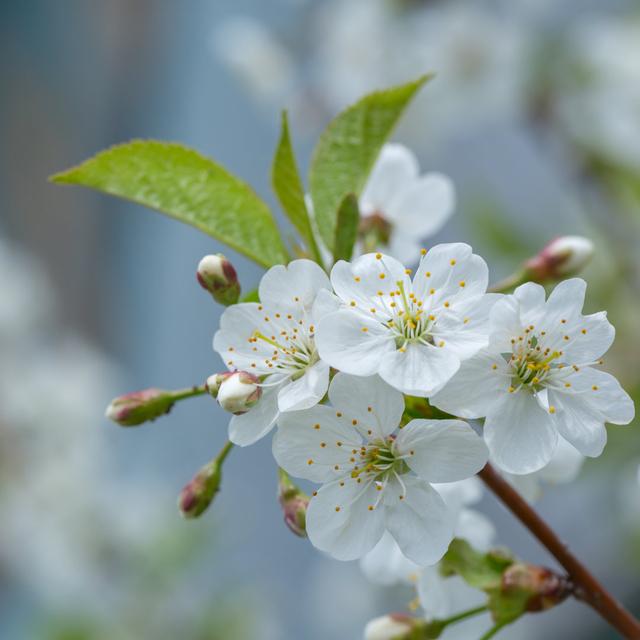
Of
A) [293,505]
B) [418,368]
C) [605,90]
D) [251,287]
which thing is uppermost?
[418,368]

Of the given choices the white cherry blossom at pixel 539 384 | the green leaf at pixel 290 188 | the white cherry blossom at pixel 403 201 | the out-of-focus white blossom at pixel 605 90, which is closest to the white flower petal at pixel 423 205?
the white cherry blossom at pixel 403 201

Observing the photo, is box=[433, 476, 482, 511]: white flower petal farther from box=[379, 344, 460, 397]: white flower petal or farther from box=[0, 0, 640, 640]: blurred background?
box=[0, 0, 640, 640]: blurred background

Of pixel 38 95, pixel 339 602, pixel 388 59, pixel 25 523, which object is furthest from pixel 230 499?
pixel 38 95

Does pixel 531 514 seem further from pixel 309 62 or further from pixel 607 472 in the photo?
pixel 309 62

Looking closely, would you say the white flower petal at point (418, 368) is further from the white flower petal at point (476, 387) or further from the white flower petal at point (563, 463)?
the white flower petal at point (563, 463)

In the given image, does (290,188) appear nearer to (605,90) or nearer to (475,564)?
(475,564)

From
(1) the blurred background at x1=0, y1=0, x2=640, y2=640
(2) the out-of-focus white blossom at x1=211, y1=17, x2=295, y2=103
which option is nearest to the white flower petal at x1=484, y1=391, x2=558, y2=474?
(1) the blurred background at x1=0, y1=0, x2=640, y2=640

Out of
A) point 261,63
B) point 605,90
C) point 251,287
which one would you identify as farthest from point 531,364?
point 261,63
